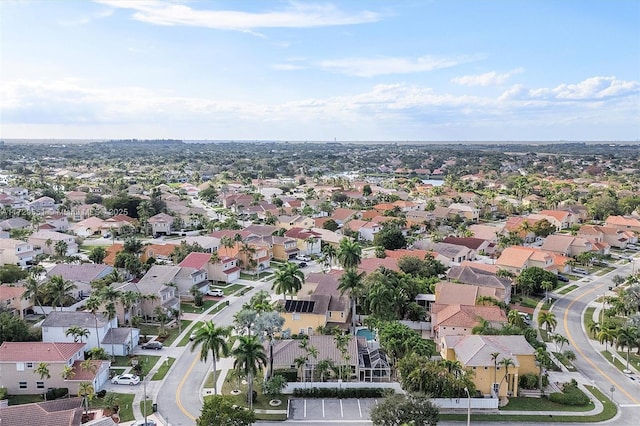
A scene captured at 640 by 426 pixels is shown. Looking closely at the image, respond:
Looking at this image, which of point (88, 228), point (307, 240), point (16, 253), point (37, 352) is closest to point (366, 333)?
point (37, 352)

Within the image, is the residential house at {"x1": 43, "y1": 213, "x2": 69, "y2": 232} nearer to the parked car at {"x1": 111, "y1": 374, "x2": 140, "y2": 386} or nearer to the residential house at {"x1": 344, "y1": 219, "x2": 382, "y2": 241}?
the residential house at {"x1": 344, "y1": 219, "x2": 382, "y2": 241}

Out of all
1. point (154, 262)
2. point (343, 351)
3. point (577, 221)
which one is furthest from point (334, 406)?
point (577, 221)

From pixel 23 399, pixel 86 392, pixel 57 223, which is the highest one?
pixel 57 223

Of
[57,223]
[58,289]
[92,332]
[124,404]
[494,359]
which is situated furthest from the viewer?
[57,223]

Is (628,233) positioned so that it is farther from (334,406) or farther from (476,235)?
(334,406)

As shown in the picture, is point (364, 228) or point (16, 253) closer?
point (16, 253)

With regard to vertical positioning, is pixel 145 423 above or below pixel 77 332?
below

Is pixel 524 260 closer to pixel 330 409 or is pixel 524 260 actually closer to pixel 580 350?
pixel 580 350
